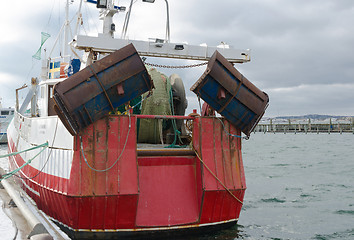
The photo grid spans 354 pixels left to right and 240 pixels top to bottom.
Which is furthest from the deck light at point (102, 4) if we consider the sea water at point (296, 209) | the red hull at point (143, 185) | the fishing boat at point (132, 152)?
the sea water at point (296, 209)

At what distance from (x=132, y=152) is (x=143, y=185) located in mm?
676

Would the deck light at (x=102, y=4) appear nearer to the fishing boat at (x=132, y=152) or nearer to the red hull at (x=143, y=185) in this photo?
the fishing boat at (x=132, y=152)

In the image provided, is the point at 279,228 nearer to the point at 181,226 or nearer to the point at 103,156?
the point at 181,226

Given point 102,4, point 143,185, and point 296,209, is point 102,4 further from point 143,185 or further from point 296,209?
point 296,209

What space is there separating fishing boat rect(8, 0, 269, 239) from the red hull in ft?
Answer: 0.06

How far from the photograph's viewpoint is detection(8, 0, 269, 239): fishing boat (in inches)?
234

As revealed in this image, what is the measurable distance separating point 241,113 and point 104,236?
348cm

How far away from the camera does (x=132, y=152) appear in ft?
20.7

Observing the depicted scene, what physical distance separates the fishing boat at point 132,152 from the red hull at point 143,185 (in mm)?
18

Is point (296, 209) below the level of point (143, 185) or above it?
below

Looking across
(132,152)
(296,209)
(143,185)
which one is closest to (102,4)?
(132,152)

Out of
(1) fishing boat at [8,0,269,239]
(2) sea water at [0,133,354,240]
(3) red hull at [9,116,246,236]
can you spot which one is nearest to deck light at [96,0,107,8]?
(1) fishing boat at [8,0,269,239]

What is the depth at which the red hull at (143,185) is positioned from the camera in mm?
5969

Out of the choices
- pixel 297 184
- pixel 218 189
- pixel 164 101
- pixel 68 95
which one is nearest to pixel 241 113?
pixel 218 189
